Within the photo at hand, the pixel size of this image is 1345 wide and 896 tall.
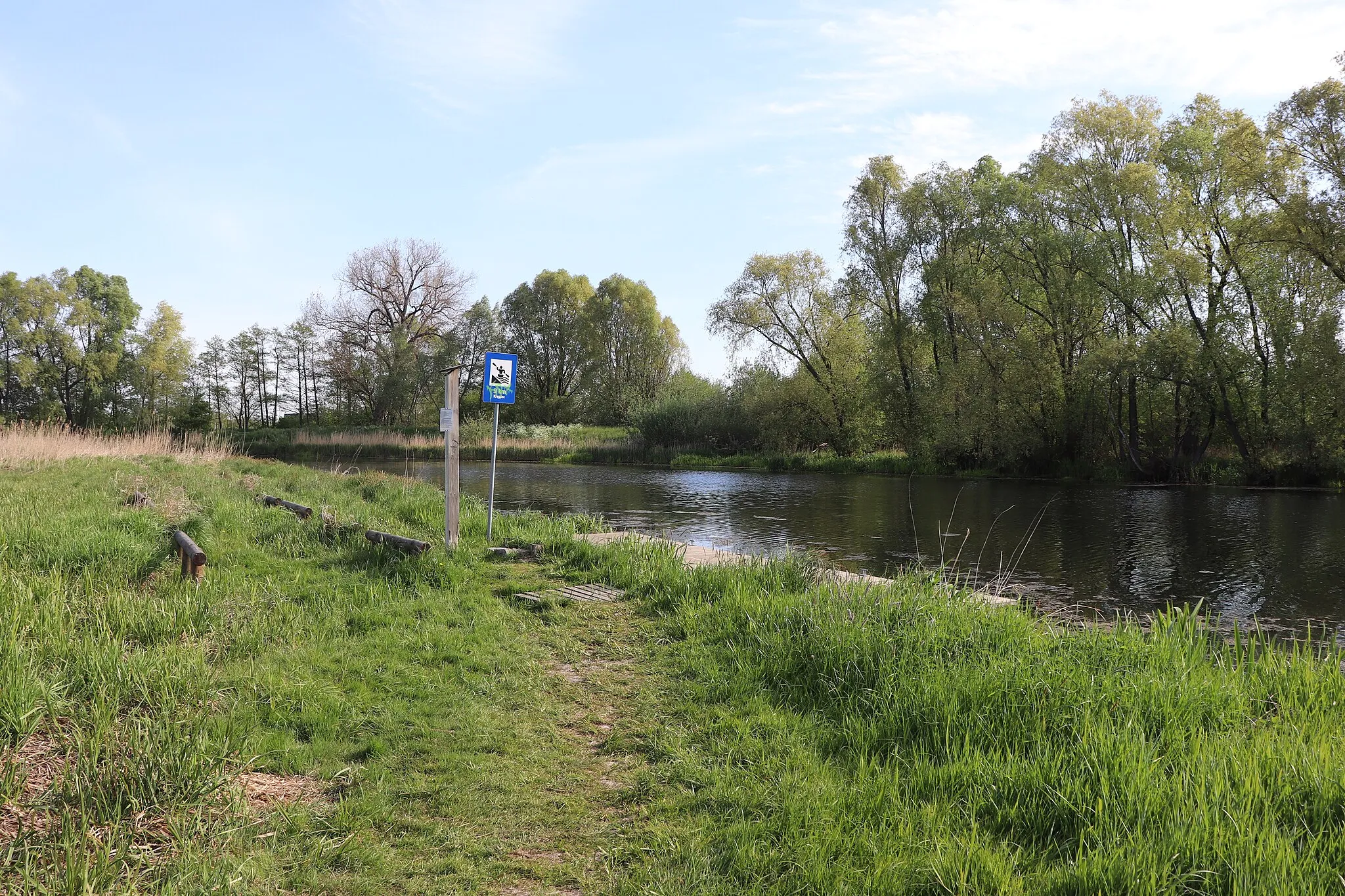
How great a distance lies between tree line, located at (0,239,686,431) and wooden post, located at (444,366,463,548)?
39.5m

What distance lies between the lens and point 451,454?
8953 millimetres

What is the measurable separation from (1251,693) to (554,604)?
5.22 metres

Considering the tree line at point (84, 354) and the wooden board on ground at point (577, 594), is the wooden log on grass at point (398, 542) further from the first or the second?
the tree line at point (84, 354)

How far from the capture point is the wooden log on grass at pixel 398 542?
27.2ft

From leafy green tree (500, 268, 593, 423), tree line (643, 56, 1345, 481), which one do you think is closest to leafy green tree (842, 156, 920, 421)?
tree line (643, 56, 1345, 481)

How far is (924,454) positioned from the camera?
33.4m

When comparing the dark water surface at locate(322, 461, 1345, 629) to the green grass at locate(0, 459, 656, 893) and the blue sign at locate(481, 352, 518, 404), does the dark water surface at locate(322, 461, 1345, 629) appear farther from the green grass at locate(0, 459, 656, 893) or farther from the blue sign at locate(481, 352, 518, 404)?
the green grass at locate(0, 459, 656, 893)

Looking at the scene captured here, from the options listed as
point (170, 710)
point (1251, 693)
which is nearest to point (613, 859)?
point (170, 710)

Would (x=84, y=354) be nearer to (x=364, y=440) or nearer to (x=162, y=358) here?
(x=162, y=358)

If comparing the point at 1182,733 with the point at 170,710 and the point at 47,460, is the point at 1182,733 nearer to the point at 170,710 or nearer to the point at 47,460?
the point at 170,710

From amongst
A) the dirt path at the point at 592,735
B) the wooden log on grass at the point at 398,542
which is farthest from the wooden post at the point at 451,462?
the dirt path at the point at 592,735

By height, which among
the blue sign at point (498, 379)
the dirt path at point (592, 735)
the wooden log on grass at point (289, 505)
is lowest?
the dirt path at point (592, 735)

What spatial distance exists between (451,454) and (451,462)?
124mm

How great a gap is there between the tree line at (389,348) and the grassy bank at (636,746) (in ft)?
142
